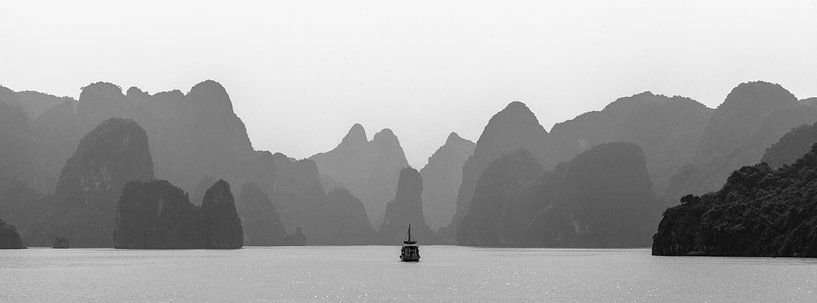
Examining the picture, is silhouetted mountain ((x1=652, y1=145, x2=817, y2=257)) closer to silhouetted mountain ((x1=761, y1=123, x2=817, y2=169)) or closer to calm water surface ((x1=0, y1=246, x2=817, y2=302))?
calm water surface ((x1=0, y1=246, x2=817, y2=302))

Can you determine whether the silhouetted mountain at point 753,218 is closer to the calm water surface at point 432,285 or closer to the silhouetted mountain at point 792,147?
the calm water surface at point 432,285

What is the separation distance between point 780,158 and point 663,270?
104656 millimetres

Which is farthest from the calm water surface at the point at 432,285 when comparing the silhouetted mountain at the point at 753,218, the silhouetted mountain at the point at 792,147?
the silhouetted mountain at the point at 792,147

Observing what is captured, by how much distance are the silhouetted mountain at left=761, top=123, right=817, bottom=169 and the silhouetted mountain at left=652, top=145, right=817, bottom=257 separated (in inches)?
1871

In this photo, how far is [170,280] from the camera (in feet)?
287

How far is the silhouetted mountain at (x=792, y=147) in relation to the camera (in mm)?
188125

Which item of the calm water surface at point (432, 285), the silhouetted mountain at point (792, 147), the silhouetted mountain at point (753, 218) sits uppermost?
the silhouetted mountain at point (792, 147)

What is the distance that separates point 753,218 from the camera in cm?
13025

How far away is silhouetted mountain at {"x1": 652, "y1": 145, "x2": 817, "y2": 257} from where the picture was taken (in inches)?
4867

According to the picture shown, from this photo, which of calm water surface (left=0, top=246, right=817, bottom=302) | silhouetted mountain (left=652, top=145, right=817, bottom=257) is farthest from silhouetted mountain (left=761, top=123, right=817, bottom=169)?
calm water surface (left=0, top=246, right=817, bottom=302)

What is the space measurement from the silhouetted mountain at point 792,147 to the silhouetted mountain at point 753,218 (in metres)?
47.5

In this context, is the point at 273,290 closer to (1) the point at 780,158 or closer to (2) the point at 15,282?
(2) the point at 15,282

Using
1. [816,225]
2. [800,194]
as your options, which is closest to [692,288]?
[816,225]

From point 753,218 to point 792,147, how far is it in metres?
70.7
